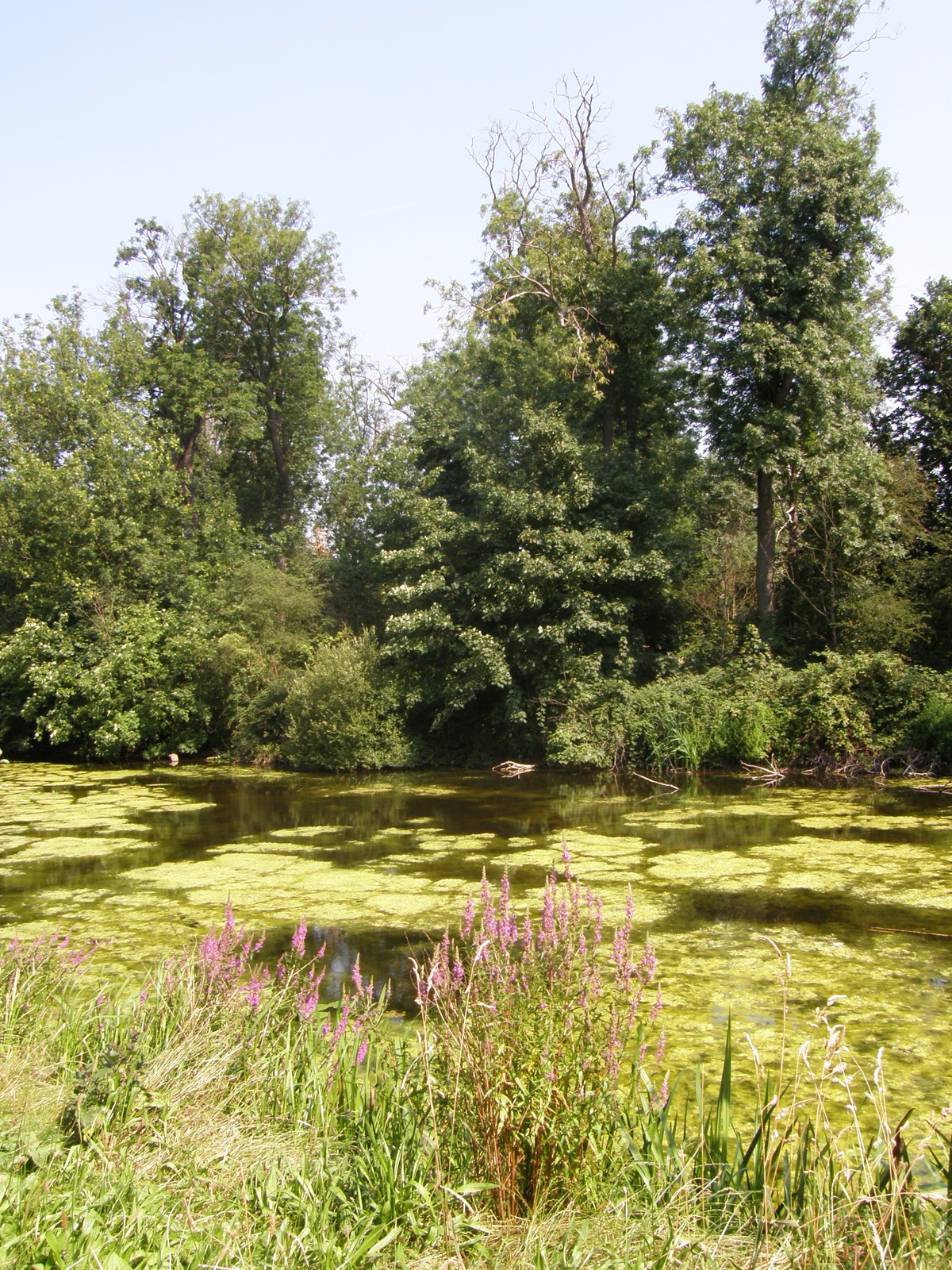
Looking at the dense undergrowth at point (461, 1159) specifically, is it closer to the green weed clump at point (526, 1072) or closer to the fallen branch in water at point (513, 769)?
the green weed clump at point (526, 1072)

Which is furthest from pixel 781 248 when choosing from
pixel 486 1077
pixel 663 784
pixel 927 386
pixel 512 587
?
pixel 486 1077

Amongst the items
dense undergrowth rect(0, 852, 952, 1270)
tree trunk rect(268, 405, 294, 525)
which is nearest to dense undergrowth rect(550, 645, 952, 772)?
dense undergrowth rect(0, 852, 952, 1270)

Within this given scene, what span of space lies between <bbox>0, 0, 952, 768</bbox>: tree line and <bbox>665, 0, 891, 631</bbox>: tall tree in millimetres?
62

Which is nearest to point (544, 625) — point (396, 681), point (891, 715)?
point (396, 681)

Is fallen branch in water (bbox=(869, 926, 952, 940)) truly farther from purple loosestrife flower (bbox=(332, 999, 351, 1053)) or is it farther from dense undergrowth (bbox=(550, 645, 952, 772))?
dense undergrowth (bbox=(550, 645, 952, 772))

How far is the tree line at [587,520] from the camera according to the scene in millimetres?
15898

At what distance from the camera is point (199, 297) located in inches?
1099

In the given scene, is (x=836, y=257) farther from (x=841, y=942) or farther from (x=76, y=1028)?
(x=76, y=1028)

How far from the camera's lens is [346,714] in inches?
676

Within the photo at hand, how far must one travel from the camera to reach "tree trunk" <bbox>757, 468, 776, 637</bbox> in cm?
1686

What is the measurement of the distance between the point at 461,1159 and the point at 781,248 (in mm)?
16789

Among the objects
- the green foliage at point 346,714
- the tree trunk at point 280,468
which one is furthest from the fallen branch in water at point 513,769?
the tree trunk at point 280,468

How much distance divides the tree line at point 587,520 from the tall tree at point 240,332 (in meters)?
2.42

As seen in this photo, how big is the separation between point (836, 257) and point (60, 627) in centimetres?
1670
